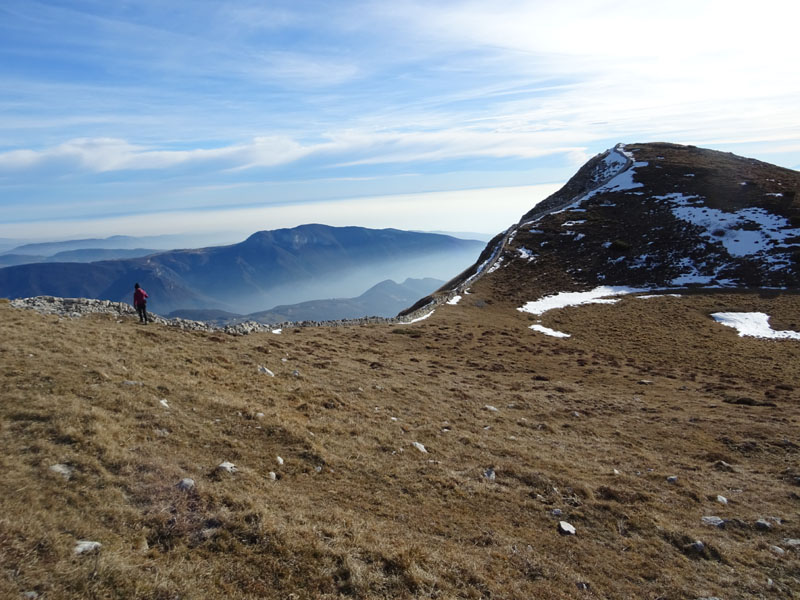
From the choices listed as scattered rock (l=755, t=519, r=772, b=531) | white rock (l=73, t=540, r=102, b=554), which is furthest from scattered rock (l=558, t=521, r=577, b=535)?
white rock (l=73, t=540, r=102, b=554)

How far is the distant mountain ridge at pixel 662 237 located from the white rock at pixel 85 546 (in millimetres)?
41532

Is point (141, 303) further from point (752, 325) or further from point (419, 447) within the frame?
point (752, 325)

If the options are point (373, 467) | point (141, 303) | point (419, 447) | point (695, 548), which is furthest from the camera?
point (141, 303)

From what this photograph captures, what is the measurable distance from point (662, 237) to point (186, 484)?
2641 inches

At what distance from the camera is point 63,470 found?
7.90 metres

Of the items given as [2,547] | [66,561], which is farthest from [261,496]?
[2,547]

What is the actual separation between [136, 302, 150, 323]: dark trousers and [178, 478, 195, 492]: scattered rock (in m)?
16.8

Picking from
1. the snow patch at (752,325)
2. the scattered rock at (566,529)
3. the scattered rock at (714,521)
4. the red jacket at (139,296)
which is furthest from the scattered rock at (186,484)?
the snow patch at (752,325)

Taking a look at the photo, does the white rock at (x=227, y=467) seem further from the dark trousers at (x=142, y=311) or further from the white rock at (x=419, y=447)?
the dark trousers at (x=142, y=311)

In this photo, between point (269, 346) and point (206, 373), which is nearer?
point (206, 373)

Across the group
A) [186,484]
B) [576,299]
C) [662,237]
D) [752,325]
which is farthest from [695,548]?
[662,237]

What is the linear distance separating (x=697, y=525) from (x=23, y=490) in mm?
13738

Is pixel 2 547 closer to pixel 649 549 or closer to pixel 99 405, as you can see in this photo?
pixel 99 405

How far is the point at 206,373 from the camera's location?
1541cm
